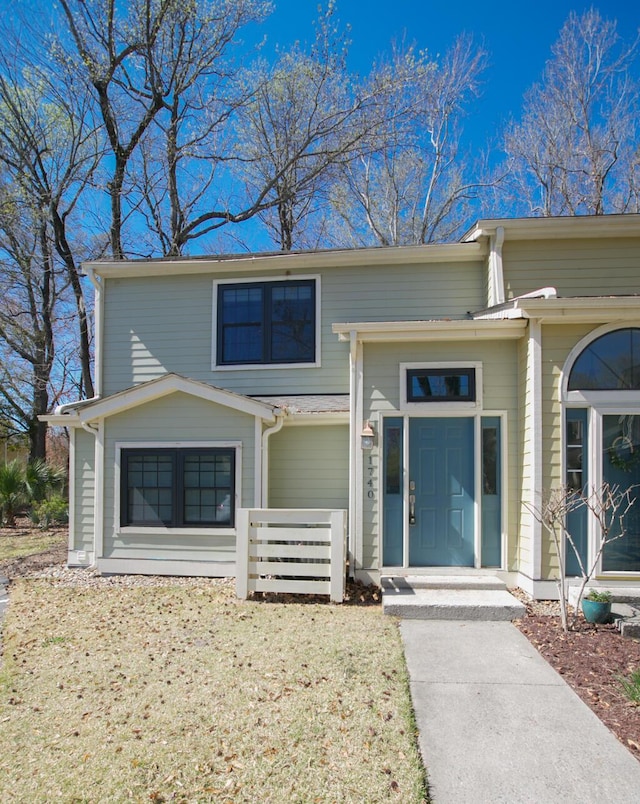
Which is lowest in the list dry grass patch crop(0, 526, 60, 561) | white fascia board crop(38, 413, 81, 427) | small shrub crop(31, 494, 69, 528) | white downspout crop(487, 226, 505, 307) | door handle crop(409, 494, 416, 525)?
dry grass patch crop(0, 526, 60, 561)

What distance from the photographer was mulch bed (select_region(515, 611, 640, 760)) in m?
3.78

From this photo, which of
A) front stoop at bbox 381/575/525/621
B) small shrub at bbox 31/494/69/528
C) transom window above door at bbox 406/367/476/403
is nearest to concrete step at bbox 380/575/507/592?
front stoop at bbox 381/575/525/621

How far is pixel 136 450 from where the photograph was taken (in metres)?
8.20

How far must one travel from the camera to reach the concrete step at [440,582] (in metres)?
6.65

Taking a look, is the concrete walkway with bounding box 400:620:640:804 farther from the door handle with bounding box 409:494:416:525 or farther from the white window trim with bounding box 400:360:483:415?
the white window trim with bounding box 400:360:483:415

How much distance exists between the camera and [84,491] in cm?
901

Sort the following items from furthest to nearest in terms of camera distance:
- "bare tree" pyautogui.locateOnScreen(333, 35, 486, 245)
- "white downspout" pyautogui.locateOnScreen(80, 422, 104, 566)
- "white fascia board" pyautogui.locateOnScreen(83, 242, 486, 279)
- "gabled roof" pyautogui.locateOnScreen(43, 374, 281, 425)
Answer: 1. "bare tree" pyautogui.locateOnScreen(333, 35, 486, 245)
2. "white fascia board" pyautogui.locateOnScreen(83, 242, 486, 279)
3. "white downspout" pyautogui.locateOnScreen(80, 422, 104, 566)
4. "gabled roof" pyautogui.locateOnScreen(43, 374, 281, 425)

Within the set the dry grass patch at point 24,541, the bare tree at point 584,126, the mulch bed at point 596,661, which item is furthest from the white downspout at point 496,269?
the bare tree at point 584,126

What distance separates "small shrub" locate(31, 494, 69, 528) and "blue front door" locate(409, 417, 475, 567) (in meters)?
9.68

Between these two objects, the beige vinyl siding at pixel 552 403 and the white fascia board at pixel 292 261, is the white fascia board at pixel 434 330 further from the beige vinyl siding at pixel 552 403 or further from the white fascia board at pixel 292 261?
the white fascia board at pixel 292 261

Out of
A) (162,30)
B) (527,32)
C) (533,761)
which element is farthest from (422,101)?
(533,761)

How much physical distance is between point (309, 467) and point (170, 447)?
82.6 inches

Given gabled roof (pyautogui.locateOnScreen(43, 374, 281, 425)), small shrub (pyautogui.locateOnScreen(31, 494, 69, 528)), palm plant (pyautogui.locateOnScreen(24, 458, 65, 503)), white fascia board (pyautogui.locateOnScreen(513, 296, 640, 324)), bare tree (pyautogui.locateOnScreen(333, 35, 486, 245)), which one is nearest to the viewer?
white fascia board (pyautogui.locateOnScreen(513, 296, 640, 324))

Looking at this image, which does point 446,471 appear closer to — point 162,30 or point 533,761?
point 533,761
